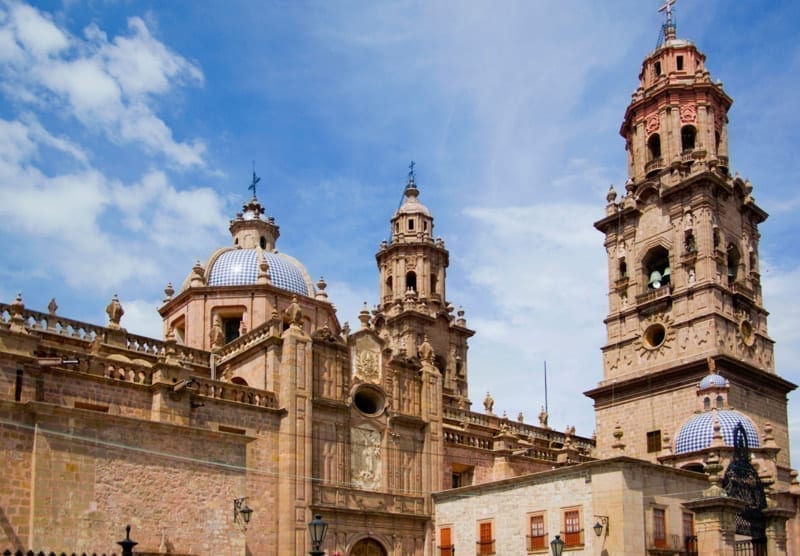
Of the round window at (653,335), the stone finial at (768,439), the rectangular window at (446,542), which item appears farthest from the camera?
the round window at (653,335)

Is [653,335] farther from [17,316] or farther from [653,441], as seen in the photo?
[17,316]

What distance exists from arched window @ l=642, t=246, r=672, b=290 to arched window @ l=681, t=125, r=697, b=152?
19.7ft

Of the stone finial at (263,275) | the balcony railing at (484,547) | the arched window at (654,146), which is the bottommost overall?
the balcony railing at (484,547)

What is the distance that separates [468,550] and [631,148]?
2695 centimetres

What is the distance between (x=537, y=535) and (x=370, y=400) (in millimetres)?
9079

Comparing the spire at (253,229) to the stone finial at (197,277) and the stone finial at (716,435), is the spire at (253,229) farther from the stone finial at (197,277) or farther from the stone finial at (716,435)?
the stone finial at (716,435)

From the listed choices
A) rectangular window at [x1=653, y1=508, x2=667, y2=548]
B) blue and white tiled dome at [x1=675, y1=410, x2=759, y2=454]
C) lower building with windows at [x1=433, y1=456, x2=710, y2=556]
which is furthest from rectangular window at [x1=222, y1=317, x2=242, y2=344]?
rectangular window at [x1=653, y1=508, x2=667, y2=548]

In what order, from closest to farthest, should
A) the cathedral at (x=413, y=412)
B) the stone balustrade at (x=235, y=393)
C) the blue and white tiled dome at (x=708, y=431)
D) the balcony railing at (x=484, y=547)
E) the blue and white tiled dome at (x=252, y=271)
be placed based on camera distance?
the cathedral at (x=413, y=412)
the stone balustrade at (x=235, y=393)
the balcony railing at (x=484, y=547)
the blue and white tiled dome at (x=708, y=431)
the blue and white tiled dome at (x=252, y=271)

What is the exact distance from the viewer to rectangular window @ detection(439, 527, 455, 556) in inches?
1549

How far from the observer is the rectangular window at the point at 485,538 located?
37625 millimetres

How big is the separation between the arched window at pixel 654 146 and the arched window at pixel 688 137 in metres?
1.33

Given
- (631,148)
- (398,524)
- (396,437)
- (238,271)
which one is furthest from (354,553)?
(631,148)

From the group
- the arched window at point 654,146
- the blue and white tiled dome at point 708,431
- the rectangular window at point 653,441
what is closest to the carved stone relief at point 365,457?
the blue and white tiled dome at point 708,431

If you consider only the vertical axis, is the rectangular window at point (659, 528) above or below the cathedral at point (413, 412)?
below
